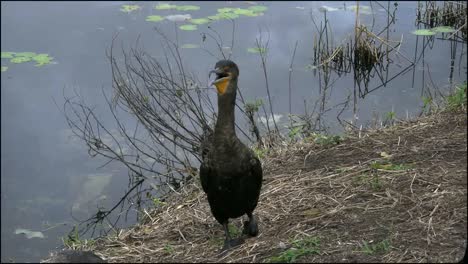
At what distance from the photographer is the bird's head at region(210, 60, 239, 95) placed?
438 centimetres

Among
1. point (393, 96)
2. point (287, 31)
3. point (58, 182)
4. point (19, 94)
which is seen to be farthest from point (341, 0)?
point (58, 182)

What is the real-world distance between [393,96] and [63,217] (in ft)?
15.9

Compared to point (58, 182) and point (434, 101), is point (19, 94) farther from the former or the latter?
point (434, 101)

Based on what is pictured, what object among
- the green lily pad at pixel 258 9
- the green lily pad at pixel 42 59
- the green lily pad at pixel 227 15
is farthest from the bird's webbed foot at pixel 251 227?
the green lily pad at pixel 258 9

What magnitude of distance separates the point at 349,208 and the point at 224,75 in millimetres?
1245

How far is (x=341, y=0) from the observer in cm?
1515

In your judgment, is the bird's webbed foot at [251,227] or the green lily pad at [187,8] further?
the green lily pad at [187,8]

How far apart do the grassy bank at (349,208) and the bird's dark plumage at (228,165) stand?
0.98 ft

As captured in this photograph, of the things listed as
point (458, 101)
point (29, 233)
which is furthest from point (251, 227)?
point (29, 233)

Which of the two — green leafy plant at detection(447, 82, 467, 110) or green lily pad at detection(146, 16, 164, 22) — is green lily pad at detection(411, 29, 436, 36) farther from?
green leafy plant at detection(447, 82, 467, 110)

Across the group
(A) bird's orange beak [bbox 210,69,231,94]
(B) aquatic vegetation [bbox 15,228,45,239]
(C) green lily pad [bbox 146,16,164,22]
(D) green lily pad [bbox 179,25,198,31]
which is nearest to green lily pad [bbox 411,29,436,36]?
(D) green lily pad [bbox 179,25,198,31]

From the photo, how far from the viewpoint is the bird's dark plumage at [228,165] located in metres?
4.38

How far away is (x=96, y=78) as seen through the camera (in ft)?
37.2

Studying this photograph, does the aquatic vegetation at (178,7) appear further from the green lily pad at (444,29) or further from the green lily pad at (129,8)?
the green lily pad at (444,29)
